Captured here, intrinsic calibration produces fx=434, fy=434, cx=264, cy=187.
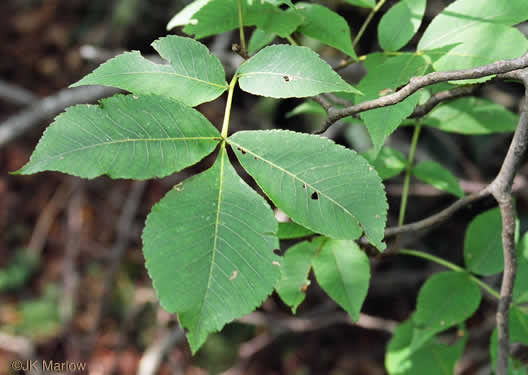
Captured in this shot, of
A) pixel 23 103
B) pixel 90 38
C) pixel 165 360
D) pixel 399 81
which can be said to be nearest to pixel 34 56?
pixel 90 38

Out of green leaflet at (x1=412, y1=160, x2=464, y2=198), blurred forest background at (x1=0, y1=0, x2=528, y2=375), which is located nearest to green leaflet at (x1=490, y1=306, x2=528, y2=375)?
green leaflet at (x1=412, y1=160, x2=464, y2=198)

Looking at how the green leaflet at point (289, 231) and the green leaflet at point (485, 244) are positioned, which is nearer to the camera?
the green leaflet at point (289, 231)

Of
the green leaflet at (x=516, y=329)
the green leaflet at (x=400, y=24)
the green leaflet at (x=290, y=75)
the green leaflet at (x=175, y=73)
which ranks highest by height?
the green leaflet at (x=400, y=24)

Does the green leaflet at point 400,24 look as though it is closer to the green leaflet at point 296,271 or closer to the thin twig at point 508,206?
the thin twig at point 508,206

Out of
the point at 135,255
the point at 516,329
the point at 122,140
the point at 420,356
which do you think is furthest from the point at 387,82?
the point at 135,255

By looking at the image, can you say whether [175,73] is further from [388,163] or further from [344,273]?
[388,163]

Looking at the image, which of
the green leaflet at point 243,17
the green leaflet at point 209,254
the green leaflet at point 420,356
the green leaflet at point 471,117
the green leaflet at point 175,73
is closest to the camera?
the green leaflet at point 209,254

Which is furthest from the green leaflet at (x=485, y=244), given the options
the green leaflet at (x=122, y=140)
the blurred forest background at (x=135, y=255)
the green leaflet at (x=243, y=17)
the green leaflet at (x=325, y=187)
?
the blurred forest background at (x=135, y=255)
